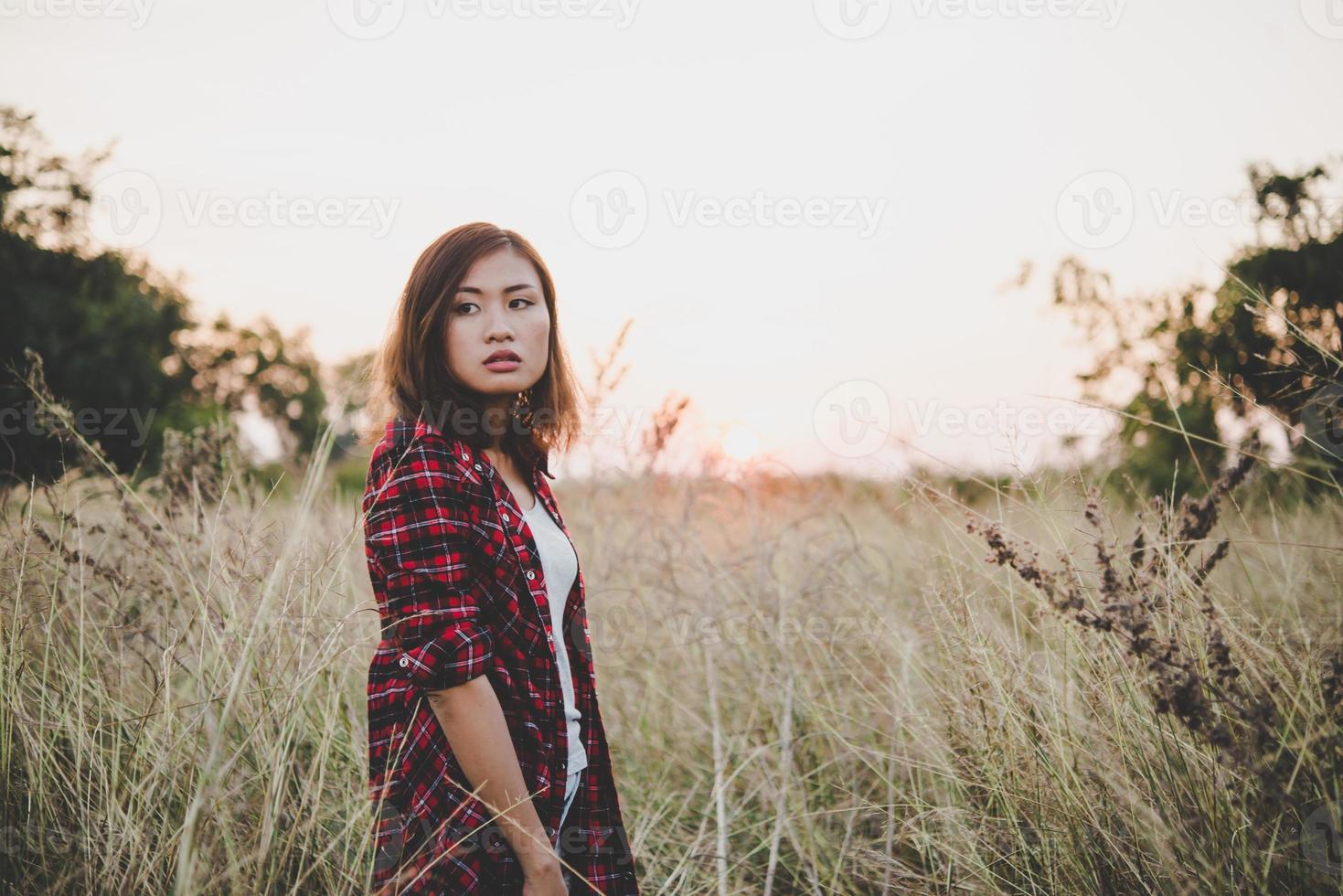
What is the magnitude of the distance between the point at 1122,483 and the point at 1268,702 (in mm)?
3914

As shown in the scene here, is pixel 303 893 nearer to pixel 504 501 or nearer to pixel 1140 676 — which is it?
pixel 504 501

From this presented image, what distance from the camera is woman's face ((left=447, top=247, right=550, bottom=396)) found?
1.63m

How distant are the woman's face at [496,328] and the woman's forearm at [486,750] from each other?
0.69m

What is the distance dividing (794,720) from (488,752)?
1775 mm

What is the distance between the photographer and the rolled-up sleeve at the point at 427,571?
125 centimetres

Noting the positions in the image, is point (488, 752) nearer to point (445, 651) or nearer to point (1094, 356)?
point (445, 651)

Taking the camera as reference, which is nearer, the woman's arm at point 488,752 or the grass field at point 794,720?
the woman's arm at point 488,752

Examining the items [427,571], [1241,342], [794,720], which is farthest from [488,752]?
[1241,342]

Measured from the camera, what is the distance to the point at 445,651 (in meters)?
1.25

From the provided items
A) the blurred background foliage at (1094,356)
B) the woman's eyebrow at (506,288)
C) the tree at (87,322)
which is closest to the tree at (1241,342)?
the blurred background foliage at (1094,356)

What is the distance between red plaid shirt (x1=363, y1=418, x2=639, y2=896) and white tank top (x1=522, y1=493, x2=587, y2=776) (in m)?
0.07

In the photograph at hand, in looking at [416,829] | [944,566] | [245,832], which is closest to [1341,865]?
[944,566]

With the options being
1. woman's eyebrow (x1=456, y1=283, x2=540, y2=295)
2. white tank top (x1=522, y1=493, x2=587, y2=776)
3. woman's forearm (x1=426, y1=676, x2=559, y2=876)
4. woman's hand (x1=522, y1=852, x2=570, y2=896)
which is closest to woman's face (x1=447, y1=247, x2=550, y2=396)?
woman's eyebrow (x1=456, y1=283, x2=540, y2=295)

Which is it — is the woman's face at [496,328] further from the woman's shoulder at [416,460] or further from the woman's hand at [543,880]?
the woman's hand at [543,880]
